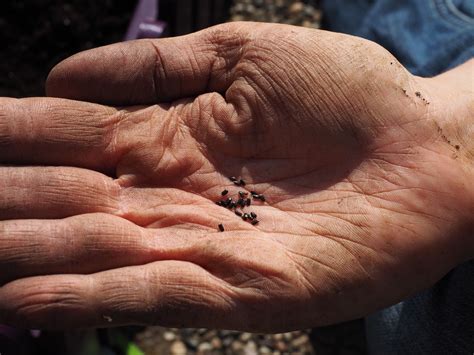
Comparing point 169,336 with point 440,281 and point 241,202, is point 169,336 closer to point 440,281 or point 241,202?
point 241,202

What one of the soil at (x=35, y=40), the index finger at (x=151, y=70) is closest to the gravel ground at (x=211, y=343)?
the index finger at (x=151, y=70)

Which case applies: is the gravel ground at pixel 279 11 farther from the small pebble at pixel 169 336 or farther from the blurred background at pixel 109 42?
the small pebble at pixel 169 336

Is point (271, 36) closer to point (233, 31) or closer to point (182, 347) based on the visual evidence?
point (233, 31)

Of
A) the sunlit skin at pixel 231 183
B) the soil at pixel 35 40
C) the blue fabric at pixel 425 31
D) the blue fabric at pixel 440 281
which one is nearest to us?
the sunlit skin at pixel 231 183

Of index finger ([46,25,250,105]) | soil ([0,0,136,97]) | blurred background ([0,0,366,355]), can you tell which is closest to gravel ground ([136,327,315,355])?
blurred background ([0,0,366,355])

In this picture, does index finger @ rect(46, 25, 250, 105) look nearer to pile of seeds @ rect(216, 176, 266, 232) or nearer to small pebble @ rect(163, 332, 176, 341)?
pile of seeds @ rect(216, 176, 266, 232)

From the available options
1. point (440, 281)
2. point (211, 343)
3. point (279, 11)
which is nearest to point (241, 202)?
point (440, 281)
